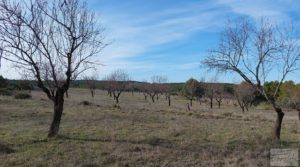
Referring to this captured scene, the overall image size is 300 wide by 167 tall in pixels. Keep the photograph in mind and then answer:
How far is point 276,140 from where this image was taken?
55.9ft

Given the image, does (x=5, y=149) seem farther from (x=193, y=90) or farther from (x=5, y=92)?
(x=193, y=90)

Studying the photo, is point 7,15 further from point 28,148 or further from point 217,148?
point 217,148

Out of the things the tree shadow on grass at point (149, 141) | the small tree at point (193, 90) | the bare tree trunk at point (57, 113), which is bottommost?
the tree shadow on grass at point (149, 141)

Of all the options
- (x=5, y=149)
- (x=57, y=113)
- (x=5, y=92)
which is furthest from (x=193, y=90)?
(x=5, y=149)

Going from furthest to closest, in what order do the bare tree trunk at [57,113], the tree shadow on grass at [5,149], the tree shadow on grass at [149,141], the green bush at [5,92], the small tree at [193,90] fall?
the small tree at [193,90], the green bush at [5,92], the bare tree trunk at [57,113], the tree shadow on grass at [149,141], the tree shadow on grass at [5,149]

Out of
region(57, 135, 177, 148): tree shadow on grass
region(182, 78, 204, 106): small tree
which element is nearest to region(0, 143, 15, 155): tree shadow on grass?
region(57, 135, 177, 148): tree shadow on grass

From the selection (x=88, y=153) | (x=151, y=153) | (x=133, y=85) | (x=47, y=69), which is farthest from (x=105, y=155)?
(x=133, y=85)

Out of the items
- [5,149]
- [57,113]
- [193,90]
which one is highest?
[193,90]

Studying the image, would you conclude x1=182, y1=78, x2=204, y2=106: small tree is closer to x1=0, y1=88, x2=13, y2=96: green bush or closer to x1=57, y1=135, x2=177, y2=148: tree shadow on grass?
x1=0, y1=88, x2=13, y2=96: green bush

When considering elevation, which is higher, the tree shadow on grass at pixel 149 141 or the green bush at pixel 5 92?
the green bush at pixel 5 92

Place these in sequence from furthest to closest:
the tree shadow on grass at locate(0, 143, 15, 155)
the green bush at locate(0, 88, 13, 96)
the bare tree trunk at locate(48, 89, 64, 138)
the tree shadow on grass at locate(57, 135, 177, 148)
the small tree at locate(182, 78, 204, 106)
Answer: the small tree at locate(182, 78, 204, 106), the green bush at locate(0, 88, 13, 96), the bare tree trunk at locate(48, 89, 64, 138), the tree shadow on grass at locate(57, 135, 177, 148), the tree shadow on grass at locate(0, 143, 15, 155)

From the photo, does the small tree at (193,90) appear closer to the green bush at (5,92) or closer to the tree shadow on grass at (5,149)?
the green bush at (5,92)

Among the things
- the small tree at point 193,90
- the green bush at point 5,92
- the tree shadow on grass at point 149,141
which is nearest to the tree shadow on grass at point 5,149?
the tree shadow on grass at point 149,141

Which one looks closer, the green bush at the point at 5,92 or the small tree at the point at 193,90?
the green bush at the point at 5,92
